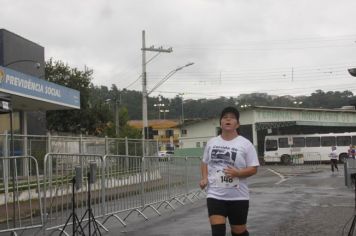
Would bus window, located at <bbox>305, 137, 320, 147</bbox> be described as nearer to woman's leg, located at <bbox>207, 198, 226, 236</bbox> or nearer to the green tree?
the green tree

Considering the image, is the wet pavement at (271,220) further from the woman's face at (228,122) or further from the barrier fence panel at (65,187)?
the woman's face at (228,122)

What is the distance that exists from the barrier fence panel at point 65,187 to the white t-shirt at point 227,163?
3.10 meters

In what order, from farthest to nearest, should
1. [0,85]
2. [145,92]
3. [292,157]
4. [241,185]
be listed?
[292,157]
[145,92]
[0,85]
[241,185]

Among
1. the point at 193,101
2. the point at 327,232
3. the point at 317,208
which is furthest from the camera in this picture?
the point at 193,101

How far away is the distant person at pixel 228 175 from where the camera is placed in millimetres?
6566

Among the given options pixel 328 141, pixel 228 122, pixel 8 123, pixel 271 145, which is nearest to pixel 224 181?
pixel 228 122

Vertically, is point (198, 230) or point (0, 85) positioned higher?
point (0, 85)

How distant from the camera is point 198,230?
436 inches

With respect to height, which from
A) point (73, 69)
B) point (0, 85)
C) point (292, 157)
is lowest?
point (292, 157)

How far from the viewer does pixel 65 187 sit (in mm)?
10367

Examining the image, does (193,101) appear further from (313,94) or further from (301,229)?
(301,229)

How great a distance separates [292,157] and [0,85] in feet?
137

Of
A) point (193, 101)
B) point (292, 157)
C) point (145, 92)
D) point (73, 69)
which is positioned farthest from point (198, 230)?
point (193, 101)

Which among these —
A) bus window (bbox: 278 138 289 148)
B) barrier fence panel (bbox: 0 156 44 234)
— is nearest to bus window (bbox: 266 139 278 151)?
bus window (bbox: 278 138 289 148)
